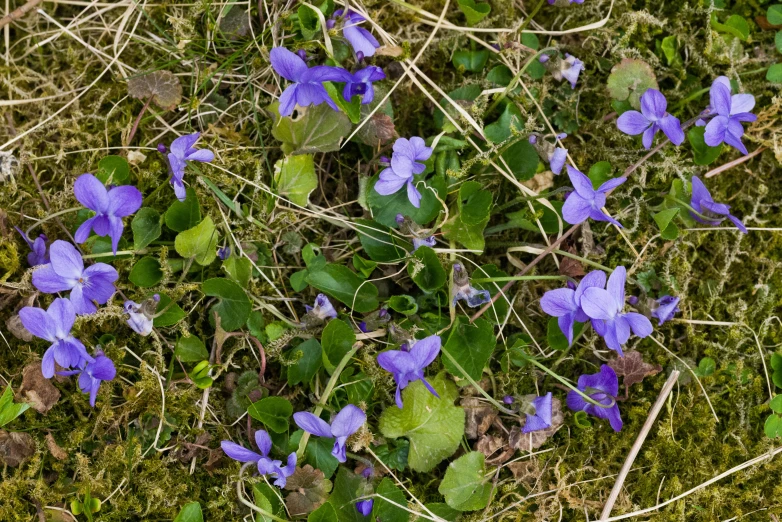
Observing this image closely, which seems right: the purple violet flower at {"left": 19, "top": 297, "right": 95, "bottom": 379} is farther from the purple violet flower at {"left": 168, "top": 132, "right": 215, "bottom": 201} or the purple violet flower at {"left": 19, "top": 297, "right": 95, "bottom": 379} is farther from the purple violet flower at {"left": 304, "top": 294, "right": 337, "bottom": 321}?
the purple violet flower at {"left": 304, "top": 294, "right": 337, "bottom": 321}

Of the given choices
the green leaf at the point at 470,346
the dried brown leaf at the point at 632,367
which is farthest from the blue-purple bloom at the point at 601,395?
the green leaf at the point at 470,346


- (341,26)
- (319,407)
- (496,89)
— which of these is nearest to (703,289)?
(496,89)

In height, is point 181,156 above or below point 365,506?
above

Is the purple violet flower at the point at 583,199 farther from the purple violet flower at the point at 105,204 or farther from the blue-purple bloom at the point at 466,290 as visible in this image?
the purple violet flower at the point at 105,204

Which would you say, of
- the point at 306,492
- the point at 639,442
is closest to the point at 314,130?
the point at 306,492

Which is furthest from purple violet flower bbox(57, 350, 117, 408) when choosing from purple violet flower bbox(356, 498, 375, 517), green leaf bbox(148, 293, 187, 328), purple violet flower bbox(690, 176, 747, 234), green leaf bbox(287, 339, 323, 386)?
purple violet flower bbox(690, 176, 747, 234)

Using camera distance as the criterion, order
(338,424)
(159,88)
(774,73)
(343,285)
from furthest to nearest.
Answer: (774,73) < (159,88) < (343,285) < (338,424)

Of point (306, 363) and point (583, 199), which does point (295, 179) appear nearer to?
point (306, 363)

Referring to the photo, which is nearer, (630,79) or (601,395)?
(601,395)
